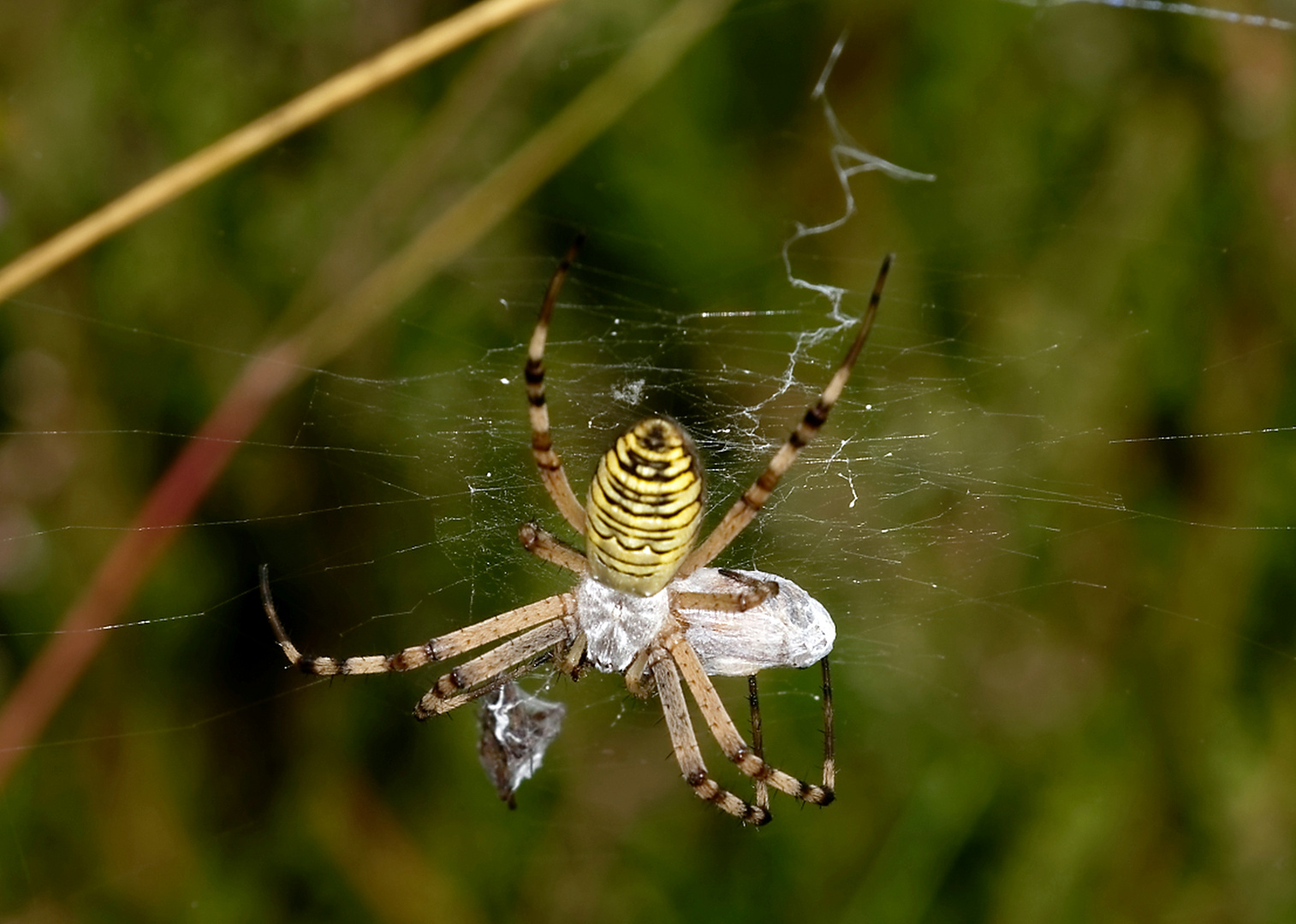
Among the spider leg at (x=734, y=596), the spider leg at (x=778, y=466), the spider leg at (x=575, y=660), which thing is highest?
the spider leg at (x=778, y=466)

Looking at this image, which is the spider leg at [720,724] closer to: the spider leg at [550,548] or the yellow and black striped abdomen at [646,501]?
the spider leg at [550,548]

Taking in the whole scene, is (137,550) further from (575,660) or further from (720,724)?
(720,724)

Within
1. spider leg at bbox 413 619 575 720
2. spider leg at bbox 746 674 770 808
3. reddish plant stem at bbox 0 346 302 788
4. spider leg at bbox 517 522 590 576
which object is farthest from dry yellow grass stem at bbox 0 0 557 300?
spider leg at bbox 746 674 770 808

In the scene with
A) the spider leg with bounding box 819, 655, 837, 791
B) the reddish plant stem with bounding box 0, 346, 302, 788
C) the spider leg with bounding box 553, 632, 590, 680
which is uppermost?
the spider leg with bounding box 819, 655, 837, 791

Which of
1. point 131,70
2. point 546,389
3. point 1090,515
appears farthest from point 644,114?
point 1090,515

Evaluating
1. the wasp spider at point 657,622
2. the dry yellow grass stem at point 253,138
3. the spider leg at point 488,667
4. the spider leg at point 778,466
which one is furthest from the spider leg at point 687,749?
the dry yellow grass stem at point 253,138

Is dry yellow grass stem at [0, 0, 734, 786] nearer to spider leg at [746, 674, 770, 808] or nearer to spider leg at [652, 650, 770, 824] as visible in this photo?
spider leg at [652, 650, 770, 824]
